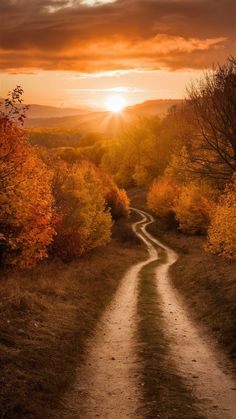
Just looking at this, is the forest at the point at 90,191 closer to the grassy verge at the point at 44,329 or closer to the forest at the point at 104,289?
the forest at the point at 104,289

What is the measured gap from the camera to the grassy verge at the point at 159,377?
503 inches

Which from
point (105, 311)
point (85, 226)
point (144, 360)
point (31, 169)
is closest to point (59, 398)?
point (144, 360)

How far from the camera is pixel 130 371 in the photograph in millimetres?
16109

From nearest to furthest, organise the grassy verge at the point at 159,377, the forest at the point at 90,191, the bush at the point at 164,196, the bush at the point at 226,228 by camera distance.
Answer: the grassy verge at the point at 159,377 → the forest at the point at 90,191 → the bush at the point at 226,228 → the bush at the point at 164,196

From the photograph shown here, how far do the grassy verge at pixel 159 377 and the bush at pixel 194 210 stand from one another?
38.0 metres

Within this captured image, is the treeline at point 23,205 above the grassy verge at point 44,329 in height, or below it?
above

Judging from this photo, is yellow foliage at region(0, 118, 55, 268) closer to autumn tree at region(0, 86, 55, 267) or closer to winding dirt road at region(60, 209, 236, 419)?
autumn tree at region(0, 86, 55, 267)

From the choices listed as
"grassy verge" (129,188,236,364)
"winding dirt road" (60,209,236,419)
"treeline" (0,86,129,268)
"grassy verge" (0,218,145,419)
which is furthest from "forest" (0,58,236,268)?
"winding dirt road" (60,209,236,419)

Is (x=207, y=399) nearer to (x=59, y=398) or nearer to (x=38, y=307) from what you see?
(x=59, y=398)

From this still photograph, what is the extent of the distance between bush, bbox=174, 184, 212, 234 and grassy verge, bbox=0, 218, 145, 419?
28188 mm

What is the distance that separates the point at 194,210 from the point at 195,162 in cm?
3174

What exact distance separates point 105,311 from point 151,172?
96307mm

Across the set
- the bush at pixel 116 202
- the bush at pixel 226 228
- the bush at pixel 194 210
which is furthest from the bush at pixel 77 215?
the bush at pixel 116 202

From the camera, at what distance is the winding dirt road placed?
1308cm
